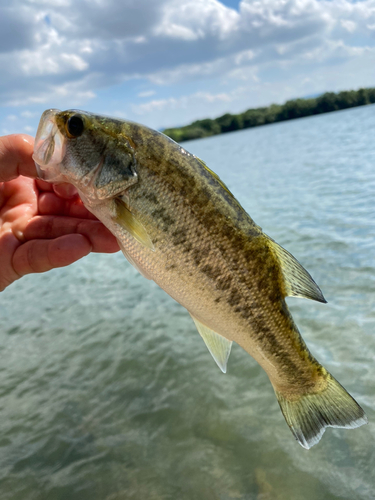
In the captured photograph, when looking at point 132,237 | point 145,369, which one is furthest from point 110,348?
point 132,237

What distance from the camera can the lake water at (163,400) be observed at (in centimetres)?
405

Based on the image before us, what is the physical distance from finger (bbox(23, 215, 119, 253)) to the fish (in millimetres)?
824

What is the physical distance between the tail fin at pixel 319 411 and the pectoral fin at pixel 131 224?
165 centimetres

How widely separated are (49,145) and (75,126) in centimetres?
24

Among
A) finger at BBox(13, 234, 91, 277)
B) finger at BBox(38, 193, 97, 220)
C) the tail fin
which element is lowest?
the tail fin

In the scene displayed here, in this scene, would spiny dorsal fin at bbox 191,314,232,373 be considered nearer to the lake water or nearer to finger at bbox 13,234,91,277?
finger at bbox 13,234,91,277

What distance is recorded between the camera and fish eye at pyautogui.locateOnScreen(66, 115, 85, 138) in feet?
9.03

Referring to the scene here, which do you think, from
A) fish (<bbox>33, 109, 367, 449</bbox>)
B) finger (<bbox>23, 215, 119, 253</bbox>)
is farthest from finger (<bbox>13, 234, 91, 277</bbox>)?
fish (<bbox>33, 109, 367, 449</bbox>)

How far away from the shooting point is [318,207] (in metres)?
13.8

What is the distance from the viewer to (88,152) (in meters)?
2.75

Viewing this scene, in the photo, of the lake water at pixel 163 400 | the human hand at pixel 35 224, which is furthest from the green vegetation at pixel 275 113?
the human hand at pixel 35 224

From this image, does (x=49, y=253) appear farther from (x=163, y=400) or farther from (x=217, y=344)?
(x=163, y=400)

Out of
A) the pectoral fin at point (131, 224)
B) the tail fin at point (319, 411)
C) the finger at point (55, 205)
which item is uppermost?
the finger at point (55, 205)

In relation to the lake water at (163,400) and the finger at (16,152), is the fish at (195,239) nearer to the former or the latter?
the finger at (16,152)
